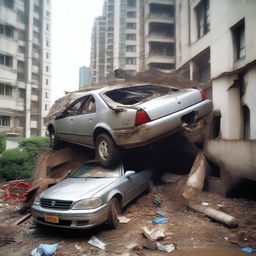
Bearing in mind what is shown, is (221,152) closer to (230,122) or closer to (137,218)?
(230,122)

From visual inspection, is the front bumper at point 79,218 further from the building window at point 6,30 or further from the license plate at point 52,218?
the building window at point 6,30

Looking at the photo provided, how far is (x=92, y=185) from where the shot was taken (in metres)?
5.25

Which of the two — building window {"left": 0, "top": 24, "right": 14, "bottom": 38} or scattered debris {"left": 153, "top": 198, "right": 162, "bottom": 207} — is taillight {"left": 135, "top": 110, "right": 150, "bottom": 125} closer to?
scattered debris {"left": 153, "top": 198, "right": 162, "bottom": 207}

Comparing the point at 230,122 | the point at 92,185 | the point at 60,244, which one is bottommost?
the point at 60,244

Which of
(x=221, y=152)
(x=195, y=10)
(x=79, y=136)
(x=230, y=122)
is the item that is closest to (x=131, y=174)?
(x=79, y=136)

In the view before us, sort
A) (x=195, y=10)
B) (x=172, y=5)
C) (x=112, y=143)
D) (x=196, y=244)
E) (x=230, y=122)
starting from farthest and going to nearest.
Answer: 1. (x=172, y=5)
2. (x=195, y=10)
3. (x=230, y=122)
4. (x=112, y=143)
5. (x=196, y=244)

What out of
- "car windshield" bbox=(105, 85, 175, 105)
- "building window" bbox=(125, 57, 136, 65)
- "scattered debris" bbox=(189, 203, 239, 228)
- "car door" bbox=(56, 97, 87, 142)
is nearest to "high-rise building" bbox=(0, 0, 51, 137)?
"building window" bbox=(125, 57, 136, 65)

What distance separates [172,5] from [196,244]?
37.4 metres

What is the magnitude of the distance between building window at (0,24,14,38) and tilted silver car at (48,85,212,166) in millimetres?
25422

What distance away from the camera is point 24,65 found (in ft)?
124

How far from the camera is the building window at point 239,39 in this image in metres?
8.38

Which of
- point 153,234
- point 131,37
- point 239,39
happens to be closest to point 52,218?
point 153,234

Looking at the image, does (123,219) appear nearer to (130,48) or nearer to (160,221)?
(160,221)

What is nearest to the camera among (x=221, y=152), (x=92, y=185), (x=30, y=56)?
(x=92, y=185)
